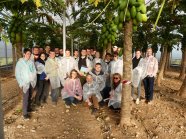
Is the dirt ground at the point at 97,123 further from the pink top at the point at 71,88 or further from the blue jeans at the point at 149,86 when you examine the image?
the pink top at the point at 71,88

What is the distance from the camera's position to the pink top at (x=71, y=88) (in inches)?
356

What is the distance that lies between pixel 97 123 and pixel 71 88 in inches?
69.9

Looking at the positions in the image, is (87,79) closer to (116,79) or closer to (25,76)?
(116,79)

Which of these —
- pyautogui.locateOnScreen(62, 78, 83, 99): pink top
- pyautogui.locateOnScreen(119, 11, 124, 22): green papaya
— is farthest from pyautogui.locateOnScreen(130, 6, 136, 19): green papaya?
pyautogui.locateOnScreen(62, 78, 83, 99): pink top

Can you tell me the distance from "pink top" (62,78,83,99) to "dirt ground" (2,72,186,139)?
437 mm

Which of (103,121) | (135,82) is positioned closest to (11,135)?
(103,121)

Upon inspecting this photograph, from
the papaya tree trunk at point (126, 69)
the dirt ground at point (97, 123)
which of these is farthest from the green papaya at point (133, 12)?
the dirt ground at point (97, 123)

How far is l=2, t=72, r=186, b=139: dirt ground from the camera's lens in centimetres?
675

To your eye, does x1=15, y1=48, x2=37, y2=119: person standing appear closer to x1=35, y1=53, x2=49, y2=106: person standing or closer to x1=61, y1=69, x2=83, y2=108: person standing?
x1=35, y1=53, x2=49, y2=106: person standing

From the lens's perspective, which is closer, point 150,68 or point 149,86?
point 150,68

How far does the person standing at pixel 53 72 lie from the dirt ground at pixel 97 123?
1.35 ft

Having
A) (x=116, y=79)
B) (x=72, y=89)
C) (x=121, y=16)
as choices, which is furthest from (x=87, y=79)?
(x=121, y=16)

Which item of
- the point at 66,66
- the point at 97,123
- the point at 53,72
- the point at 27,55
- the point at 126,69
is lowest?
the point at 97,123

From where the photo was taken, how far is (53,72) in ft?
30.5
